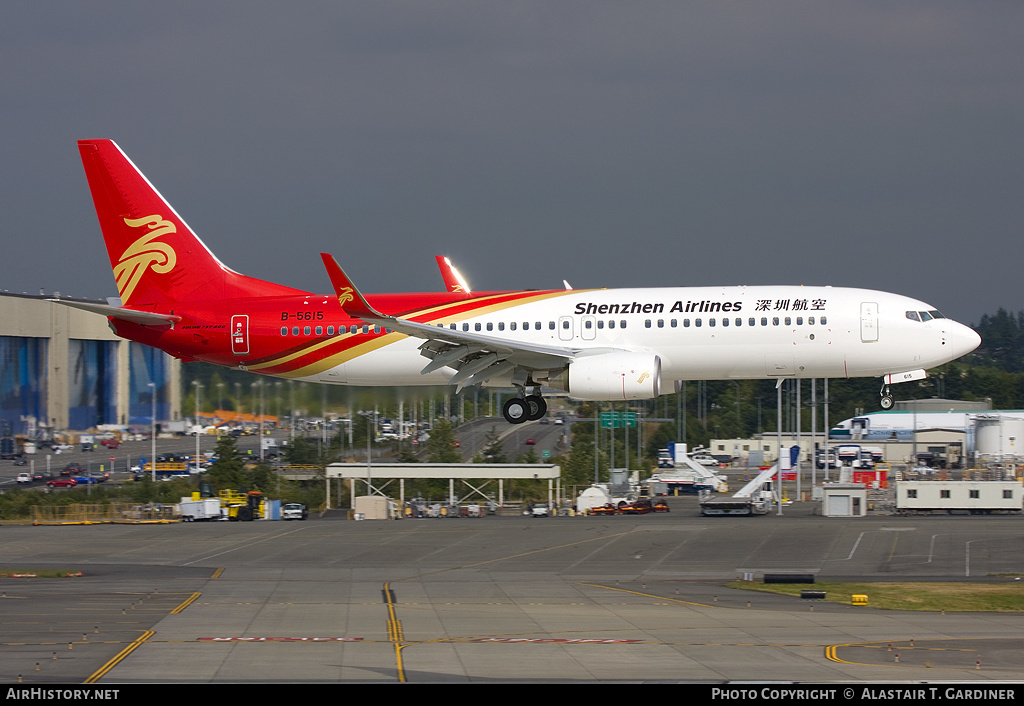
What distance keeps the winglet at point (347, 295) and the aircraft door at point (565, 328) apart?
7.92m

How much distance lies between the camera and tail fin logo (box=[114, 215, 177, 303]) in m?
45.8

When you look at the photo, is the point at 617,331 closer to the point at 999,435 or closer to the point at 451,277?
the point at 451,277

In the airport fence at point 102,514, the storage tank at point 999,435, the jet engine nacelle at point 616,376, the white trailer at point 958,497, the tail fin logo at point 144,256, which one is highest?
the tail fin logo at point 144,256

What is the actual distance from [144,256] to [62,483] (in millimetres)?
52582

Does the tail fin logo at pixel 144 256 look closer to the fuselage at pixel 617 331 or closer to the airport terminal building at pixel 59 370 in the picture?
the fuselage at pixel 617 331

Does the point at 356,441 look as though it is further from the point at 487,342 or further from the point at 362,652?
the point at 362,652

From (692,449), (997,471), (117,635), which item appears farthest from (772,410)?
(117,635)

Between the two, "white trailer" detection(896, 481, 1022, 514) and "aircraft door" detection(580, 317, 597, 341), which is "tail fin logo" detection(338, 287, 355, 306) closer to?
"aircraft door" detection(580, 317, 597, 341)

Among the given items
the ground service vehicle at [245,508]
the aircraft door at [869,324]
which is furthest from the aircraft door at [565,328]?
the ground service vehicle at [245,508]

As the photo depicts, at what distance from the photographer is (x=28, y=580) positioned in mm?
41812

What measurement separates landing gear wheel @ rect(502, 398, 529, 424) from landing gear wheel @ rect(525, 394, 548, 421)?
4.7 inches

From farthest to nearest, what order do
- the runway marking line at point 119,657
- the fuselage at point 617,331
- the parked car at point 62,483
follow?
the parked car at point 62,483, the fuselage at point 617,331, the runway marking line at point 119,657

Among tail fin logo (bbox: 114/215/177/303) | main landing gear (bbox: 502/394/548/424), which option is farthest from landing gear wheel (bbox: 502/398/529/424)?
tail fin logo (bbox: 114/215/177/303)

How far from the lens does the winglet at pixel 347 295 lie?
119ft
